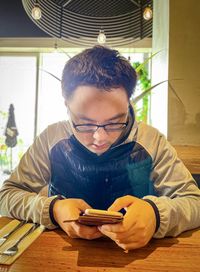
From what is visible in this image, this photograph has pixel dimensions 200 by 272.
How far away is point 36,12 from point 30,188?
0.70 meters

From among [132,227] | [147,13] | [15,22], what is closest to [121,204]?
[132,227]

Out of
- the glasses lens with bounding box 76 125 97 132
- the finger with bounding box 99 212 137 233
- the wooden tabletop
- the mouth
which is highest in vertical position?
A: the glasses lens with bounding box 76 125 97 132

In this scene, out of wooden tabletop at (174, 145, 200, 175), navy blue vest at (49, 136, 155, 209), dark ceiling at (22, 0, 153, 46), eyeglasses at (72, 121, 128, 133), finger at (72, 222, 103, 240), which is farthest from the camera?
wooden tabletop at (174, 145, 200, 175)

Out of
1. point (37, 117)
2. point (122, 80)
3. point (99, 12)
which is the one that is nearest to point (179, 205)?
point (122, 80)

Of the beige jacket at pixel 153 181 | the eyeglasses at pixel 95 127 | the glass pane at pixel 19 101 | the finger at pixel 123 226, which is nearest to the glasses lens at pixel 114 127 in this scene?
the eyeglasses at pixel 95 127

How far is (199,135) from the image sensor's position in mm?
1519

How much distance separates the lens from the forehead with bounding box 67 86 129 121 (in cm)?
69

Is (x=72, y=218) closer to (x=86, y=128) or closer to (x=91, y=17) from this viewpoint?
(x=86, y=128)

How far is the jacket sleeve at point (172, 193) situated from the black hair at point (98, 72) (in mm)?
228

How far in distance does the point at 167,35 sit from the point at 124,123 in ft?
3.43

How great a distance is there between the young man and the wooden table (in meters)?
0.02

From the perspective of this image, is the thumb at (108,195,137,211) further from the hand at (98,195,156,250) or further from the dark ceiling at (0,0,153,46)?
the dark ceiling at (0,0,153,46)

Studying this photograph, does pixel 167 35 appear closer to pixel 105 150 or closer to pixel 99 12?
pixel 99 12

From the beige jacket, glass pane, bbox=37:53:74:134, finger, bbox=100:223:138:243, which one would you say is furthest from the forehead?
glass pane, bbox=37:53:74:134
